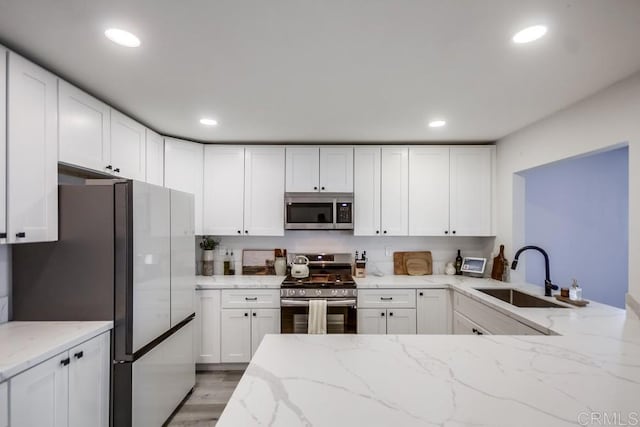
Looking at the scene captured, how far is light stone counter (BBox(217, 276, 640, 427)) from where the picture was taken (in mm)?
875

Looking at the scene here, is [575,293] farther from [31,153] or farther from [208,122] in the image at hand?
[31,153]

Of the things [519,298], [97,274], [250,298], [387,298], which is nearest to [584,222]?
[519,298]

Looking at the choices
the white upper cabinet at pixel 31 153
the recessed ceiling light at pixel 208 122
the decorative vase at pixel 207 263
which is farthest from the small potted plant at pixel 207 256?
the white upper cabinet at pixel 31 153

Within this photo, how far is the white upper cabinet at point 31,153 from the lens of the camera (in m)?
1.58

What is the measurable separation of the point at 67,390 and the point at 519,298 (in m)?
3.32

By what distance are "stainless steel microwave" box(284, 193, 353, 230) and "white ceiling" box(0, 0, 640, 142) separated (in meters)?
1.02

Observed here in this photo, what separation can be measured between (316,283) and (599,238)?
9.77 ft

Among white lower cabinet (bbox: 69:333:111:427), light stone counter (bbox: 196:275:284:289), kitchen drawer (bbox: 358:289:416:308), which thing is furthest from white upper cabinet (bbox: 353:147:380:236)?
white lower cabinet (bbox: 69:333:111:427)

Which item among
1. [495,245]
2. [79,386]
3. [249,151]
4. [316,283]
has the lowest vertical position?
[79,386]

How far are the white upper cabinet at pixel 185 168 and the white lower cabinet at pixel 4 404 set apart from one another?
82.9 inches

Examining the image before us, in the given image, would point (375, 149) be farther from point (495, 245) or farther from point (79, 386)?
point (79, 386)

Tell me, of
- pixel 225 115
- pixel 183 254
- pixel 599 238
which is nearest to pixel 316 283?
pixel 183 254

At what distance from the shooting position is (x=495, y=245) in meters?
3.49

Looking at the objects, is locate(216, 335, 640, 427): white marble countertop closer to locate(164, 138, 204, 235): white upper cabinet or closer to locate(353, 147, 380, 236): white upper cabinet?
locate(353, 147, 380, 236): white upper cabinet
